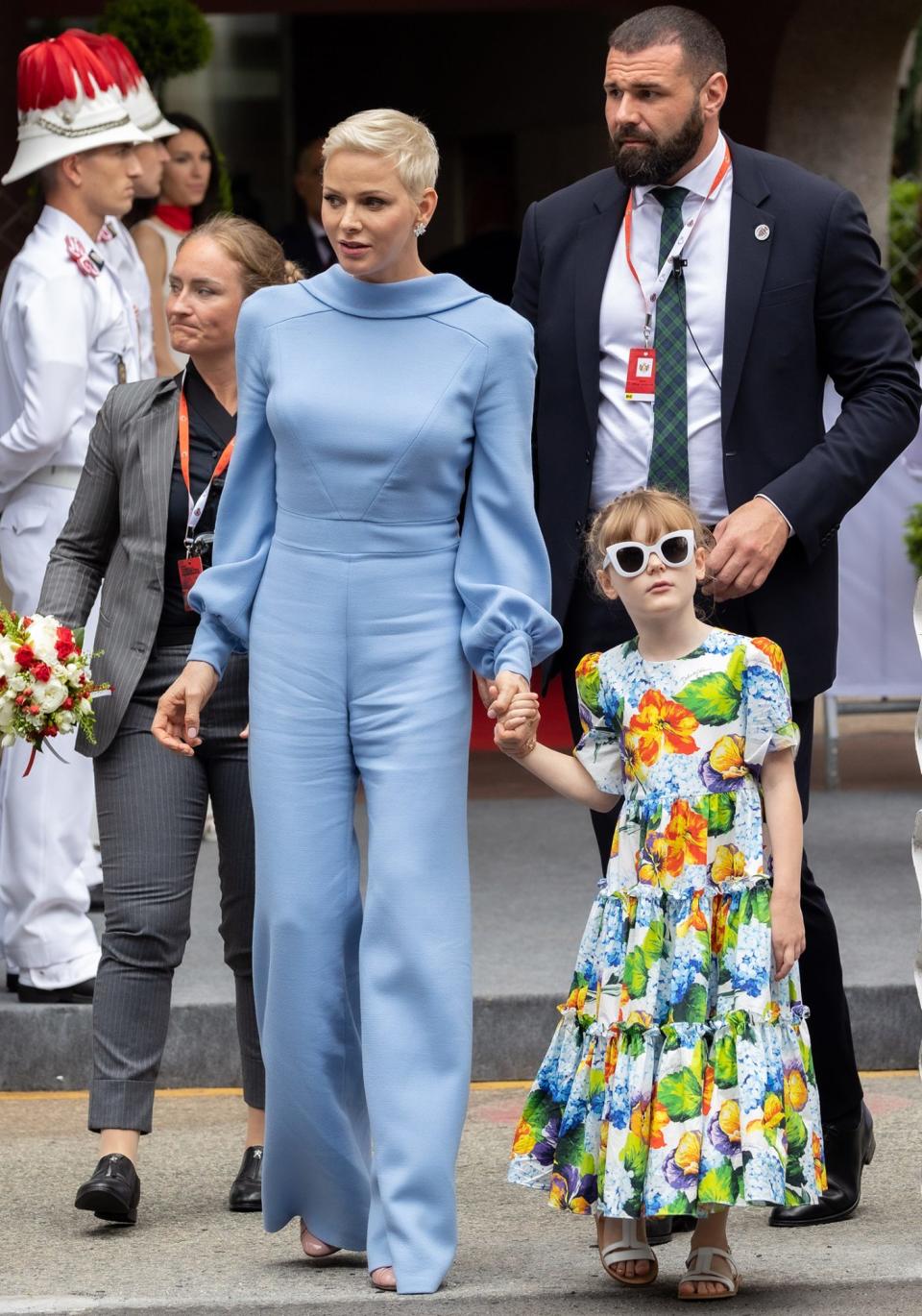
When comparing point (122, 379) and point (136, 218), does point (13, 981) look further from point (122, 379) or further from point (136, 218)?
Answer: point (136, 218)

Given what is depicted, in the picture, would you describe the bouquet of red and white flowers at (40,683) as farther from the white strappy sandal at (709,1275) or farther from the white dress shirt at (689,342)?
the white strappy sandal at (709,1275)

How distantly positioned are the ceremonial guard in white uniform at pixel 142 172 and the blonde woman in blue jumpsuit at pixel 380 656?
2.36 meters

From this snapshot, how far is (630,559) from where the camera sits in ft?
13.2

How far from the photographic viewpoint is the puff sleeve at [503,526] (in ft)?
13.1

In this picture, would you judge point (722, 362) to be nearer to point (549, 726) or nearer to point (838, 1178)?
point (838, 1178)

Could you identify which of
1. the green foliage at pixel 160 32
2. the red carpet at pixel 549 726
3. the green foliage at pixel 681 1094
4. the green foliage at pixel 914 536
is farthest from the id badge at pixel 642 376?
the green foliage at pixel 160 32

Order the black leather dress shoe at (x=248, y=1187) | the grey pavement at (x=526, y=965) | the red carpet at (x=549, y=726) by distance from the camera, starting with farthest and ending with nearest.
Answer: the red carpet at (x=549, y=726) → the grey pavement at (x=526, y=965) → the black leather dress shoe at (x=248, y=1187)

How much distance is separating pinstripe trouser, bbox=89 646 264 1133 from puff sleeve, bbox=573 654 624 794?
0.80 meters

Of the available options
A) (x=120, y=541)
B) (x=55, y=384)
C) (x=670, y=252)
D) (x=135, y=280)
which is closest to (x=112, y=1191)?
(x=120, y=541)

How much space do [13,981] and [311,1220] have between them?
6.39 ft

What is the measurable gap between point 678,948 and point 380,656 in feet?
2.21

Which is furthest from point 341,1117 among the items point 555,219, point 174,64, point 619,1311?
point 174,64

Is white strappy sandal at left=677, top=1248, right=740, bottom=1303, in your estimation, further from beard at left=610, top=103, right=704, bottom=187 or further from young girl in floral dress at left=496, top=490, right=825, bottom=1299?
beard at left=610, top=103, right=704, bottom=187

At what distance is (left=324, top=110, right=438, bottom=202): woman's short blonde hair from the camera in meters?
3.90
